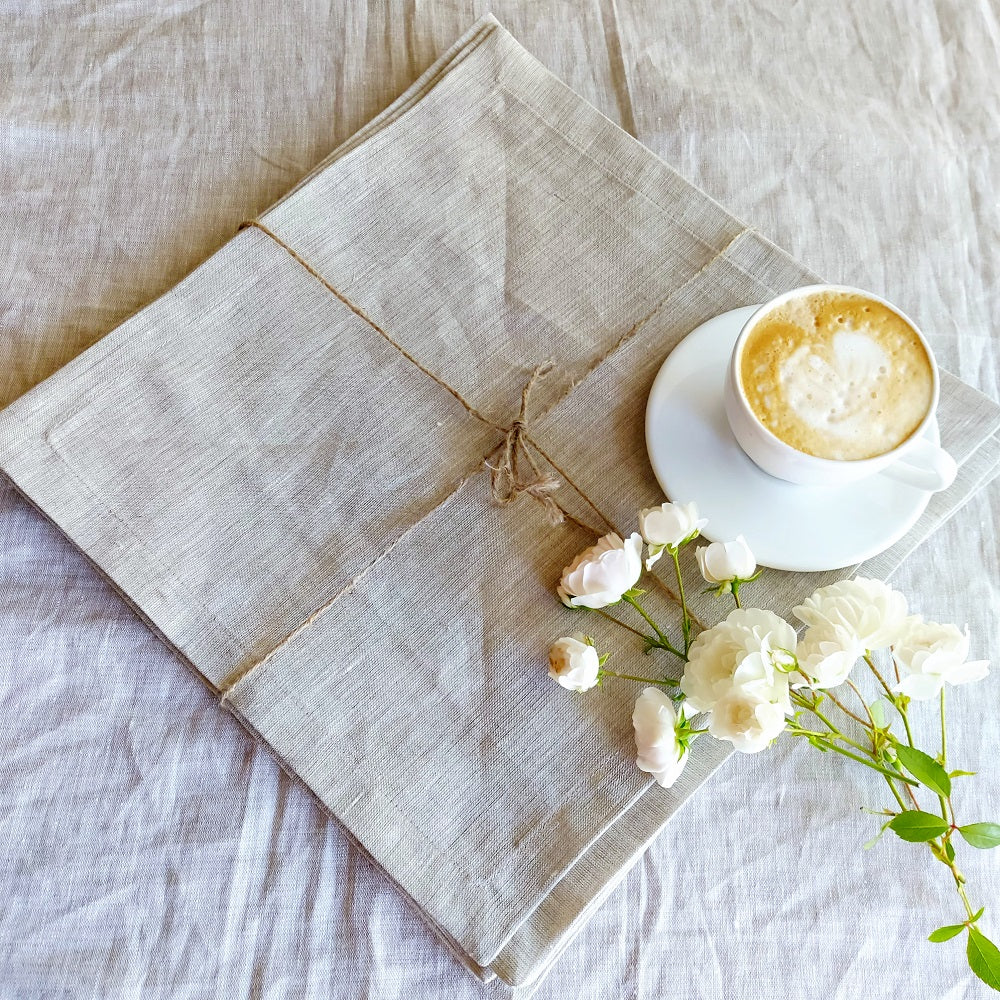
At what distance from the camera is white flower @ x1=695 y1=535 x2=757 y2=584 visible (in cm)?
51

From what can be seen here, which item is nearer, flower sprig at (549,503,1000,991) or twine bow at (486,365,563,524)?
flower sprig at (549,503,1000,991)

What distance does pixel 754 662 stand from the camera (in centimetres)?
46

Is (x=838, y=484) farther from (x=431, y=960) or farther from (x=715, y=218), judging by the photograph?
(x=431, y=960)

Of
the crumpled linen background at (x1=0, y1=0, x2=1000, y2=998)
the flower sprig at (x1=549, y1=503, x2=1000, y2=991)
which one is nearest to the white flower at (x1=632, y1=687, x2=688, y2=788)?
the flower sprig at (x1=549, y1=503, x2=1000, y2=991)

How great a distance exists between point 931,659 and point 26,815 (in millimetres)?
542

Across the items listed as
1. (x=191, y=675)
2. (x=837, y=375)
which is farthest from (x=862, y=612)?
(x=191, y=675)

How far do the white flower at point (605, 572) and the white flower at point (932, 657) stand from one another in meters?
0.15

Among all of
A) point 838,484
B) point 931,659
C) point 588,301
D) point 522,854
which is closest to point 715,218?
point 588,301

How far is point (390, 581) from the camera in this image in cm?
54

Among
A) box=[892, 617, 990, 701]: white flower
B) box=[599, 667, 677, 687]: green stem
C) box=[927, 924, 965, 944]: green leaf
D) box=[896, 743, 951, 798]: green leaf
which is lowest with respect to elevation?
box=[927, 924, 965, 944]: green leaf

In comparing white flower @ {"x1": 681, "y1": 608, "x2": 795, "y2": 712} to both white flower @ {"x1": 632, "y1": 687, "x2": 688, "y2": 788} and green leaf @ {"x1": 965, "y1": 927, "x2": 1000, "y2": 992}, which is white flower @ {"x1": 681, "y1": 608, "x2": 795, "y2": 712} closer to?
white flower @ {"x1": 632, "y1": 687, "x2": 688, "y2": 788}

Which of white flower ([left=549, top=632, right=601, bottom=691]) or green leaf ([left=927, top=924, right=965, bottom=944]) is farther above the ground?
white flower ([left=549, top=632, right=601, bottom=691])

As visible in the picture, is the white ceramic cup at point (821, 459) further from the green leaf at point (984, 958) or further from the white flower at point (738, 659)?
the green leaf at point (984, 958)

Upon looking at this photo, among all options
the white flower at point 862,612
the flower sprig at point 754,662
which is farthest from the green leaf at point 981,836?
the white flower at point 862,612
